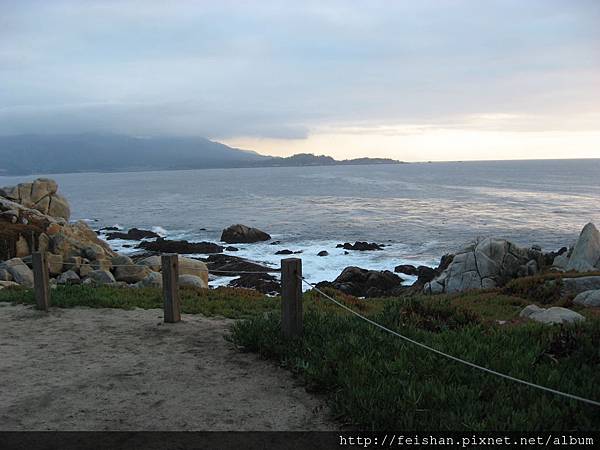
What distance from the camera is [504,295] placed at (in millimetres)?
17656

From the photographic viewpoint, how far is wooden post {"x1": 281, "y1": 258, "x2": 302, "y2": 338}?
7.23 m

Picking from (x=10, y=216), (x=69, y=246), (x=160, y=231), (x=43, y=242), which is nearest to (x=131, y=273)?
(x=69, y=246)

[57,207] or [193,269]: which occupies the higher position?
[57,207]

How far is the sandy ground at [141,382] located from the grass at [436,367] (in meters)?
0.36

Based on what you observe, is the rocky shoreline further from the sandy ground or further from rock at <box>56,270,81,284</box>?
the sandy ground

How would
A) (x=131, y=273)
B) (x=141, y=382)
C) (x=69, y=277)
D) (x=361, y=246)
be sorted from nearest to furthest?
(x=141, y=382)
(x=69, y=277)
(x=131, y=273)
(x=361, y=246)

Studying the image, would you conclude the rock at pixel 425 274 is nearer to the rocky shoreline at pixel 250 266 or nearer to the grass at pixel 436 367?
the rocky shoreline at pixel 250 266

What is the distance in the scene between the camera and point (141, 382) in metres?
6.16

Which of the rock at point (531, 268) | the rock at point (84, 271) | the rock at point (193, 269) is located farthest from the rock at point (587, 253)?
the rock at point (84, 271)

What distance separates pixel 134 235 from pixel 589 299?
42570 mm

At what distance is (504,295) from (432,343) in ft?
41.3

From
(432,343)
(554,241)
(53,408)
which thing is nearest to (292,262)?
(432,343)

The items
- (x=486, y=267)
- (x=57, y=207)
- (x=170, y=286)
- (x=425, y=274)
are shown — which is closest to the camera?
(x=170, y=286)

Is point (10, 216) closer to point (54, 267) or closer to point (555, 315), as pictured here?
point (54, 267)
